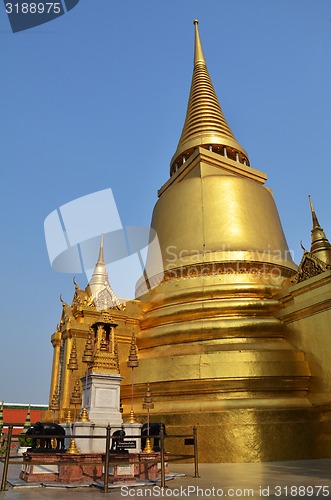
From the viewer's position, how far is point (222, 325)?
1132 centimetres

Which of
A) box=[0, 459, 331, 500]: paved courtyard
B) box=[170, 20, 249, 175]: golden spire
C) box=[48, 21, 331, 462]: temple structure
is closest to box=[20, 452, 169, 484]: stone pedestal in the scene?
box=[0, 459, 331, 500]: paved courtyard

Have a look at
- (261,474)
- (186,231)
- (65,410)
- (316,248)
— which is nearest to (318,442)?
(261,474)

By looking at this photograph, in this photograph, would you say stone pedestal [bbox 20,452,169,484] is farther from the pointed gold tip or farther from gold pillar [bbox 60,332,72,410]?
the pointed gold tip

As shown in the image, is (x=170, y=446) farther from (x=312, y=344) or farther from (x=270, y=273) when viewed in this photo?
(x=270, y=273)

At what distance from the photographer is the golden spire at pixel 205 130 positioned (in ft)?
58.1

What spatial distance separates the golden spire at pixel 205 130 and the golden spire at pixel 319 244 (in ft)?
19.6

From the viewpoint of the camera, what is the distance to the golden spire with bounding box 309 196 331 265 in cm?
1198

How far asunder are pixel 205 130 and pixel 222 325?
9.94m

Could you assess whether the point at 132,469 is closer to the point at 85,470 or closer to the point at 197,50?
the point at 85,470

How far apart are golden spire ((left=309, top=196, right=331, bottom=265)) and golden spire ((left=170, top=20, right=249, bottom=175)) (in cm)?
598

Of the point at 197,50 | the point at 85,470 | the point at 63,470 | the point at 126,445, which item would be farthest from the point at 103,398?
the point at 197,50

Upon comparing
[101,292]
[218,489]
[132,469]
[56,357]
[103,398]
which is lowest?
[218,489]

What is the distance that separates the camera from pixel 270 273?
1353 cm

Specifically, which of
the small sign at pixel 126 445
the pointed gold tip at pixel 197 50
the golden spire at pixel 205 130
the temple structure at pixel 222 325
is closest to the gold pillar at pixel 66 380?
the temple structure at pixel 222 325
